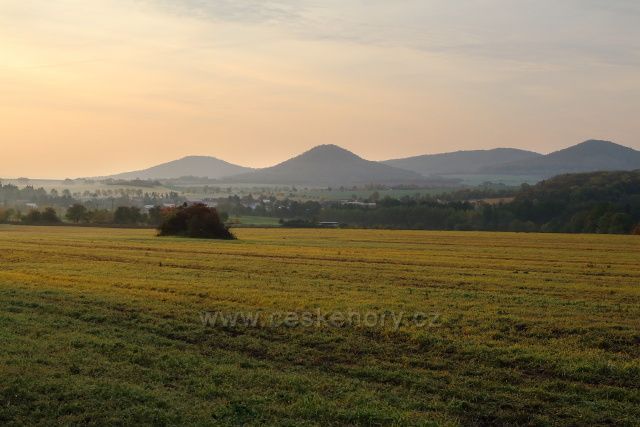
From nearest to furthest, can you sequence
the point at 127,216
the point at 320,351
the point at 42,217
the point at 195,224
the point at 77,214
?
the point at 320,351
the point at 195,224
the point at 42,217
the point at 127,216
the point at 77,214

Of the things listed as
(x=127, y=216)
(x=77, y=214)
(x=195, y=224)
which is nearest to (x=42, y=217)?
(x=77, y=214)

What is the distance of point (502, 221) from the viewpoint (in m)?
121

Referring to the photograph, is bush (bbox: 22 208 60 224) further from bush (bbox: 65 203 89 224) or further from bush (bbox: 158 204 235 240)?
bush (bbox: 158 204 235 240)

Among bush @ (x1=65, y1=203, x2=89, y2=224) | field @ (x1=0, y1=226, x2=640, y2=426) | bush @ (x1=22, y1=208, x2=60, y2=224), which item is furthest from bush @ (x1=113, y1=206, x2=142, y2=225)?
field @ (x1=0, y1=226, x2=640, y2=426)

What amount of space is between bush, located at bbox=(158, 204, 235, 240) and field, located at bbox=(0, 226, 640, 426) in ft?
133

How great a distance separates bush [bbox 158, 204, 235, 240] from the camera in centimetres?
7388

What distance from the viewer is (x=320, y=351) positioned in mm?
17297

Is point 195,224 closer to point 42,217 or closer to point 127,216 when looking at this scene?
point 127,216

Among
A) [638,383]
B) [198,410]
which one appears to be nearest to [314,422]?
[198,410]

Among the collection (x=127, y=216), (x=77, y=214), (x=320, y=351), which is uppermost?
(x=77, y=214)

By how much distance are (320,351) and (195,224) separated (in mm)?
58940

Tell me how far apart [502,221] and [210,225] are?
211 ft

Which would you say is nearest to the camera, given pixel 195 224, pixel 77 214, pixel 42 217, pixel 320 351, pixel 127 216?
pixel 320 351

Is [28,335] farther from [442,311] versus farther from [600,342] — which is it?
[600,342]
